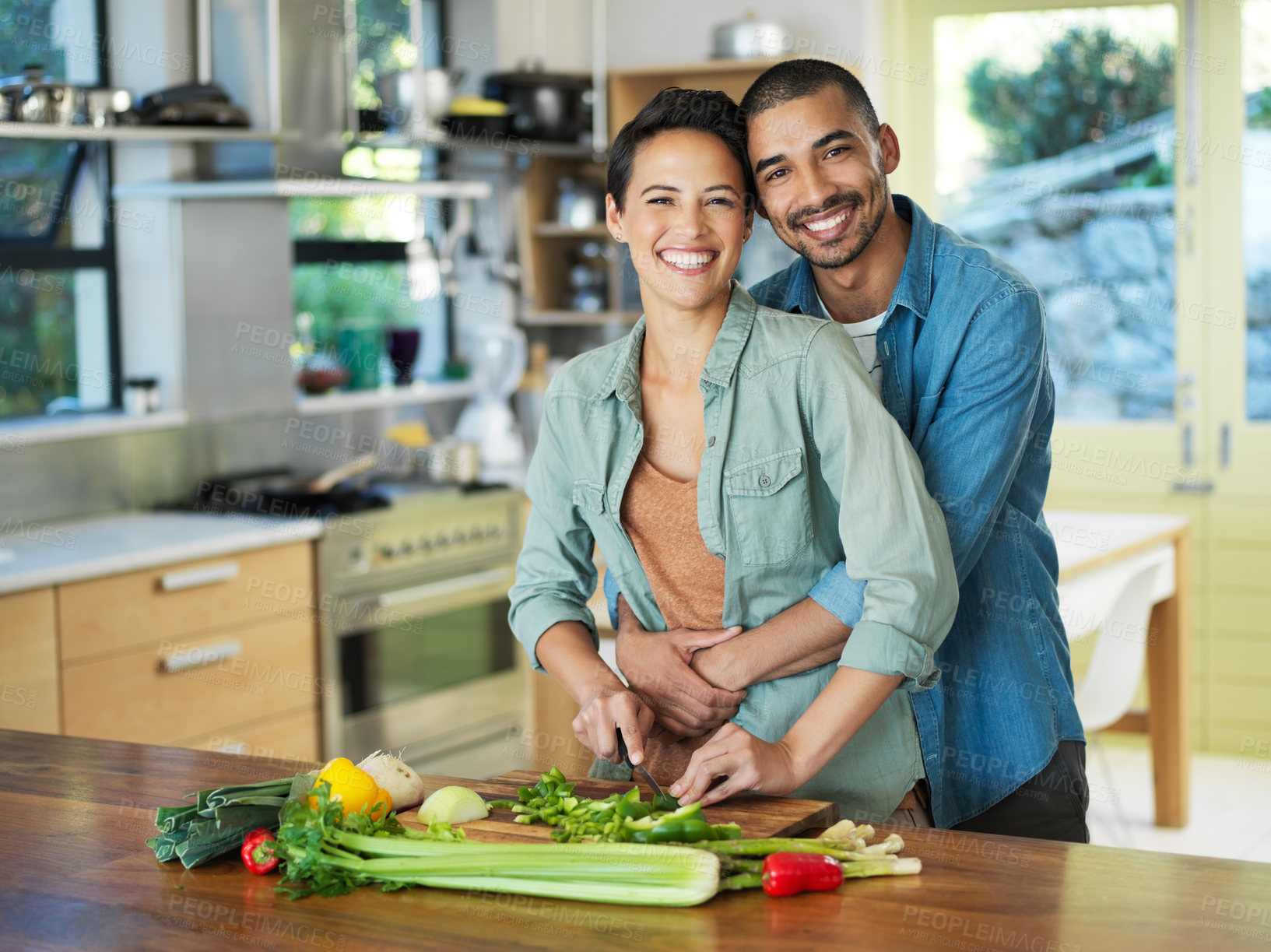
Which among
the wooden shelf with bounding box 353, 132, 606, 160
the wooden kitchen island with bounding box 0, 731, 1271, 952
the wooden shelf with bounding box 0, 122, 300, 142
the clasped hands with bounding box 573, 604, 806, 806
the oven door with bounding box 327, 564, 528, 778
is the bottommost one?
the oven door with bounding box 327, 564, 528, 778

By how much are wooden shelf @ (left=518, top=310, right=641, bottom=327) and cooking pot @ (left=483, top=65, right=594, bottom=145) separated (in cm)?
62

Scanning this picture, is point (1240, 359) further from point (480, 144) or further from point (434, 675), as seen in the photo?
point (434, 675)

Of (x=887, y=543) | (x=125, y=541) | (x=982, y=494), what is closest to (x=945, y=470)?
(x=982, y=494)

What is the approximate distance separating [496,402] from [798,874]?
369cm

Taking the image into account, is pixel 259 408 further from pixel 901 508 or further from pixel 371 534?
pixel 901 508

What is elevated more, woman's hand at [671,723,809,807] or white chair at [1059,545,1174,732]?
woman's hand at [671,723,809,807]

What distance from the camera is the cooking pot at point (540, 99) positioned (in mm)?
4719

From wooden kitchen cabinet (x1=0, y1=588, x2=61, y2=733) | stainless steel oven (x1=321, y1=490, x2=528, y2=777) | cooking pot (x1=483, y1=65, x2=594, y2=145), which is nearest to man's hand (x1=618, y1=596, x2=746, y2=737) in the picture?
wooden kitchen cabinet (x1=0, y1=588, x2=61, y2=733)

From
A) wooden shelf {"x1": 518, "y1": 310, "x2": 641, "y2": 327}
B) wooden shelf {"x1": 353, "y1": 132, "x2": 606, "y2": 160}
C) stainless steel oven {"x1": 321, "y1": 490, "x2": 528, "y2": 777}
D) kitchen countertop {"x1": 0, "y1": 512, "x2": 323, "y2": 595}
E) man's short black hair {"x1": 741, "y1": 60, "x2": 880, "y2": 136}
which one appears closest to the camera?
man's short black hair {"x1": 741, "y1": 60, "x2": 880, "y2": 136}

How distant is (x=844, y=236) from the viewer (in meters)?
1.73

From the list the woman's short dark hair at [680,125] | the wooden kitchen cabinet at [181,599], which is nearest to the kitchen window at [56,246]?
the wooden kitchen cabinet at [181,599]

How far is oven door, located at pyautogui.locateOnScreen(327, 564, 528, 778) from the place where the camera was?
12.4 feet

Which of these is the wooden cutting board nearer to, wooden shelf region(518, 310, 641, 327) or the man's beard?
the man's beard

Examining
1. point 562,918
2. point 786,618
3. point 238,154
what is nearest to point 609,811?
point 562,918
